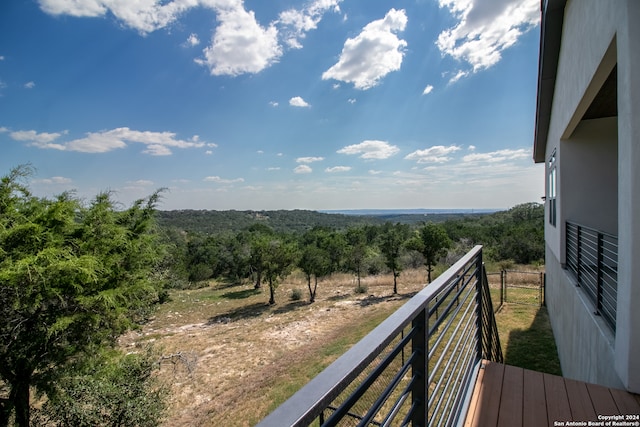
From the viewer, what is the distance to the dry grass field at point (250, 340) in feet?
28.1

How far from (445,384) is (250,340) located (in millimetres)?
13456

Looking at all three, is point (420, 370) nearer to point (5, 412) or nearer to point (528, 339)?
point (5, 412)

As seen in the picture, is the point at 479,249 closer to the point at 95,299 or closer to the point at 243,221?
the point at 95,299

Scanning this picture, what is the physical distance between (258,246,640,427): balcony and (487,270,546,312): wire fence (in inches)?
388

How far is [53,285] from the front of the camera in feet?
16.4

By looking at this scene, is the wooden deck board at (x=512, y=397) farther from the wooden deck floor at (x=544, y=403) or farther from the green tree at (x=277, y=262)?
the green tree at (x=277, y=262)

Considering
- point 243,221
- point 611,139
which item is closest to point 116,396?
point 611,139

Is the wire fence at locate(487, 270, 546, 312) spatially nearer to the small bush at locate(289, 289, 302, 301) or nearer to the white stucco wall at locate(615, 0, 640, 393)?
the white stucco wall at locate(615, 0, 640, 393)

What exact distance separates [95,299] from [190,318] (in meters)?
15.3

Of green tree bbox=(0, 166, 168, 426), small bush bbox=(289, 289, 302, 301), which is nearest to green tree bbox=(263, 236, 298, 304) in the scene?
small bush bbox=(289, 289, 302, 301)

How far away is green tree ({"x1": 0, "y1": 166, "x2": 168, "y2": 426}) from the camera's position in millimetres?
4758

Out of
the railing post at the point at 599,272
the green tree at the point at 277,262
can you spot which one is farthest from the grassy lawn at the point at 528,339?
the green tree at the point at 277,262

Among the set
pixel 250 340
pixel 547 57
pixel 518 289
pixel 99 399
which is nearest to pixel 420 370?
pixel 99 399

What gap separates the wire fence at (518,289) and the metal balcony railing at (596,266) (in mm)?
6636
